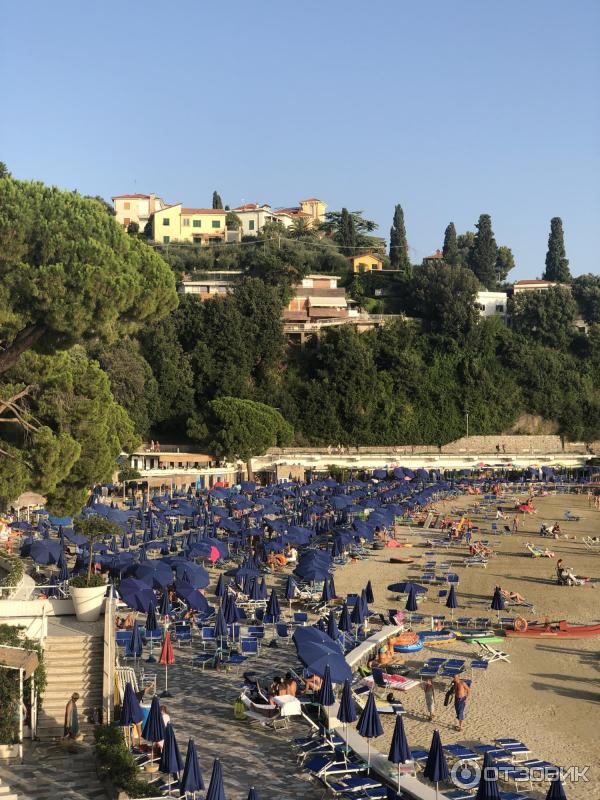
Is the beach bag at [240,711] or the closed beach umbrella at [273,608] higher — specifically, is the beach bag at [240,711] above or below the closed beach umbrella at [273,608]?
below

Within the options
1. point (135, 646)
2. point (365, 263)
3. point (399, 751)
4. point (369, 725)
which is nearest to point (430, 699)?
point (369, 725)

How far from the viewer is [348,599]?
78.1 feet

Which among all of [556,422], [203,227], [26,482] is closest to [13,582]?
[26,482]

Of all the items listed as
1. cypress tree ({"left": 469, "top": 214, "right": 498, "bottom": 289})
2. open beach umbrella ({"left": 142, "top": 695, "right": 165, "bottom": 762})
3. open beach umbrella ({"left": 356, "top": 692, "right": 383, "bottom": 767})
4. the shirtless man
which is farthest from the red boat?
cypress tree ({"left": 469, "top": 214, "right": 498, "bottom": 289})

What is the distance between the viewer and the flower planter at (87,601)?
16000 mm

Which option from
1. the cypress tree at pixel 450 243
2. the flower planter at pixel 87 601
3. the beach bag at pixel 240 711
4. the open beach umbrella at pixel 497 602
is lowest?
the beach bag at pixel 240 711

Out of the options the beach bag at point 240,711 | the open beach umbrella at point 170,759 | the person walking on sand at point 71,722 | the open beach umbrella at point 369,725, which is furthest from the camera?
the beach bag at point 240,711

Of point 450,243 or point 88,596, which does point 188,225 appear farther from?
point 88,596

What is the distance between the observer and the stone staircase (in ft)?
46.3

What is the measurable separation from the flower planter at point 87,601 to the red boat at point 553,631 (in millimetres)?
10365

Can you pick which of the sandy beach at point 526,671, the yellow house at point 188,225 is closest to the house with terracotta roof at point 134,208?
the yellow house at point 188,225

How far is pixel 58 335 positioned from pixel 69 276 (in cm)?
144

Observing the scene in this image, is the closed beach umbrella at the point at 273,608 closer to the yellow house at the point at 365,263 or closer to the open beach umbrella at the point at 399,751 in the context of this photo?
the open beach umbrella at the point at 399,751

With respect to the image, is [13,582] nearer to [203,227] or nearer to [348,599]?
[348,599]
